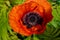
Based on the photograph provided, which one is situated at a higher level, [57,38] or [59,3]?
[59,3]

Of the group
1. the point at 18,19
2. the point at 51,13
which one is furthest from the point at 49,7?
the point at 18,19

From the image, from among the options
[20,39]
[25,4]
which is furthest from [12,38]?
[25,4]

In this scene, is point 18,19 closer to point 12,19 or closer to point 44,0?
point 12,19

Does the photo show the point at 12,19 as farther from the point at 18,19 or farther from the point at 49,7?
the point at 49,7
